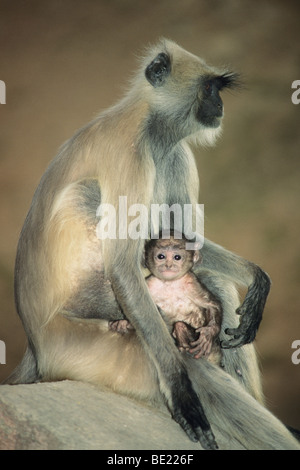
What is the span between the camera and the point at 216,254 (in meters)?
3.51

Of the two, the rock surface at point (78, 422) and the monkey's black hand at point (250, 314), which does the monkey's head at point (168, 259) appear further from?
the rock surface at point (78, 422)

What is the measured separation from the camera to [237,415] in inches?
100

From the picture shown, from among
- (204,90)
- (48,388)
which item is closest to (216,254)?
(204,90)

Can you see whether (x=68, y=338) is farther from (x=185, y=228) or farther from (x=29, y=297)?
(x=185, y=228)

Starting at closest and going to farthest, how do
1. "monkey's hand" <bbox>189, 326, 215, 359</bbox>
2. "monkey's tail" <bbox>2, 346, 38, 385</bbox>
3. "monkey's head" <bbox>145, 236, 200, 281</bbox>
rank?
"monkey's hand" <bbox>189, 326, 215, 359</bbox>, "monkey's tail" <bbox>2, 346, 38, 385</bbox>, "monkey's head" <bbox>145, 236, 200, 281</bbox>

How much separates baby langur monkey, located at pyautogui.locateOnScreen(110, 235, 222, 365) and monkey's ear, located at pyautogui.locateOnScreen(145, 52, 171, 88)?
781mm

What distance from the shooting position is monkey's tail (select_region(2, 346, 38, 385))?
2984 mm

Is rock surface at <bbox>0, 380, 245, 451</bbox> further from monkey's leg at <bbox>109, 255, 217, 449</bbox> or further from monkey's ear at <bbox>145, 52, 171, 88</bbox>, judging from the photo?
monkey's ear at <bbox>145, 52, 171, 88</bbox>

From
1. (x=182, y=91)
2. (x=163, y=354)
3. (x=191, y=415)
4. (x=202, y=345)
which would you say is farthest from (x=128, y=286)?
(x=182, y=91)

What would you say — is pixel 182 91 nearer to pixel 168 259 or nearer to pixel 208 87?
pixel 208 87

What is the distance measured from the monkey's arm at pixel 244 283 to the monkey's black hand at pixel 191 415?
0.57 metres

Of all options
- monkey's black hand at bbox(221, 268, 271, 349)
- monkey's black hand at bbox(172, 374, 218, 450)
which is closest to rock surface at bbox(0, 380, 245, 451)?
monkey's black hand at bbox(172, 374, 218, 450)

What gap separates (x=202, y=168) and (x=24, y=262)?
2383 mm

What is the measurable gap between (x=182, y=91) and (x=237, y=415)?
160cm
